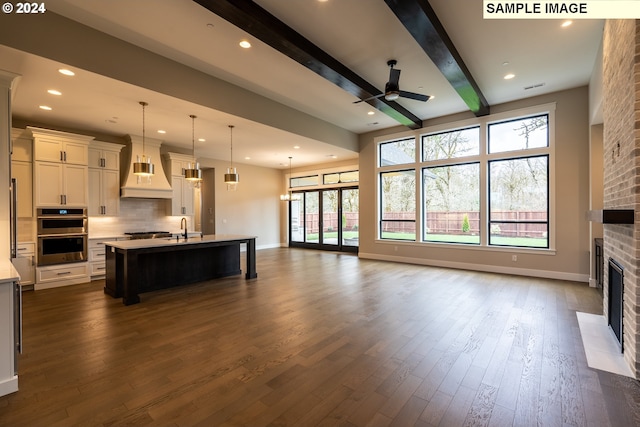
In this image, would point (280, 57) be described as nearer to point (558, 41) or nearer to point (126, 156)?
point (558, 41)

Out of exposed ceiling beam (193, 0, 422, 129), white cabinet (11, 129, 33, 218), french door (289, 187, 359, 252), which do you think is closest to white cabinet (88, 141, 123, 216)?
white cabinet (11, 129, 33, 218)

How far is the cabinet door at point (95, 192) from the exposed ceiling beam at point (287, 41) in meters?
4.80

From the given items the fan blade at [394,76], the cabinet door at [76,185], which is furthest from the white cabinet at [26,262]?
the fan blade at [394,76]

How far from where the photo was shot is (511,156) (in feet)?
20.1

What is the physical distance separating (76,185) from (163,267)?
8.49ft

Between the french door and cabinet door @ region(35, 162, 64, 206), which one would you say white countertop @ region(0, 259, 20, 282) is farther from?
the french door

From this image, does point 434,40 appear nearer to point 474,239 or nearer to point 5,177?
point 474,239

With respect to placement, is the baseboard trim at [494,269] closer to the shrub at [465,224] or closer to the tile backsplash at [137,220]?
the shrub at [465,224]

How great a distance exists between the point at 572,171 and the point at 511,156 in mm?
1052

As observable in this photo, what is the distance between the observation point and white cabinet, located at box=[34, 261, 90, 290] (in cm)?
516

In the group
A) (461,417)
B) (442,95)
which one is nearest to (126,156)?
(442,95)

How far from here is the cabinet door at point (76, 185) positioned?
5562 millimetres

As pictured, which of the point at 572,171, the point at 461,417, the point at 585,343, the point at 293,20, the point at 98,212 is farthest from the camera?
the point at 98,212

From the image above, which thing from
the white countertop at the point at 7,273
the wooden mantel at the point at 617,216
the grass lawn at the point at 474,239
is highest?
the wooden mantel at the point at 617,216
